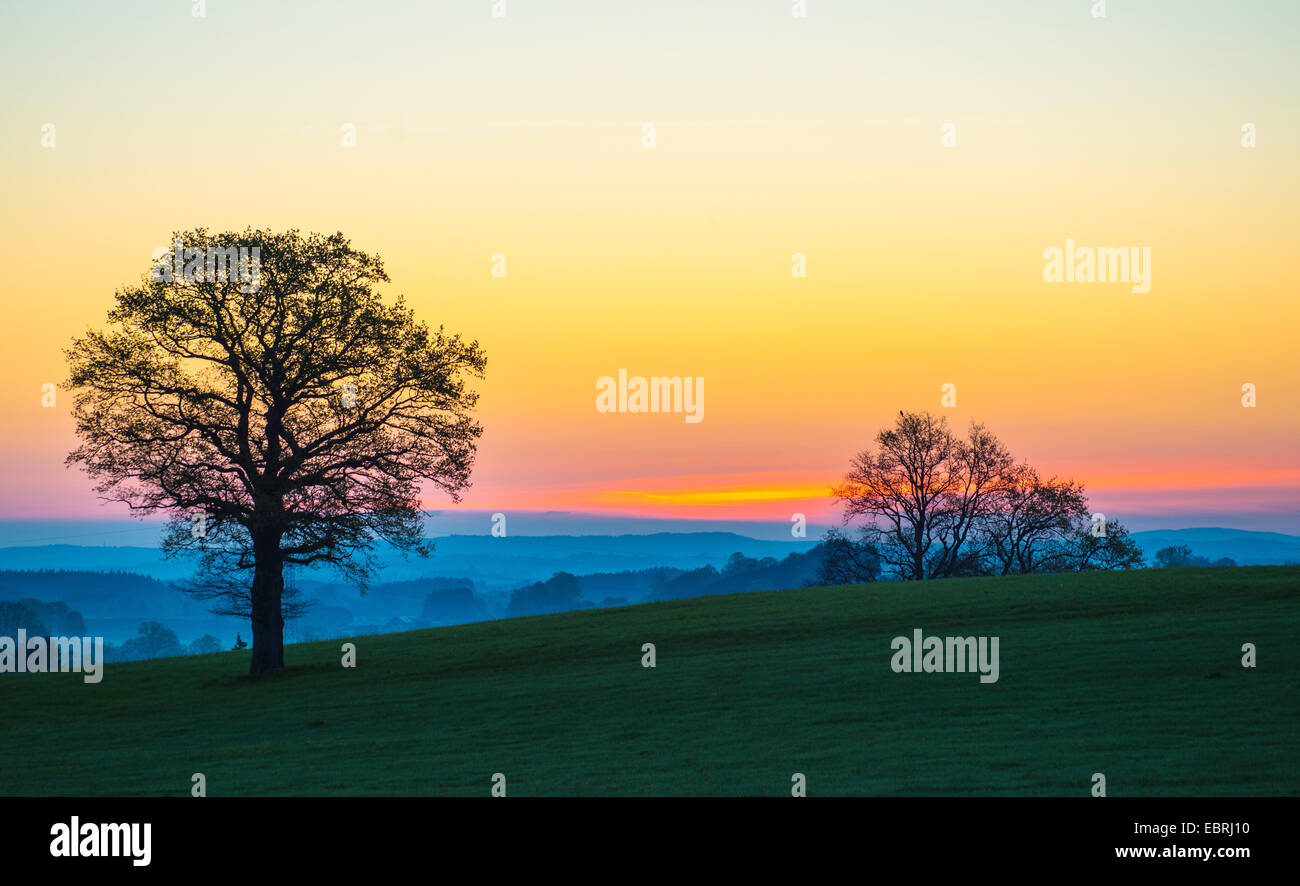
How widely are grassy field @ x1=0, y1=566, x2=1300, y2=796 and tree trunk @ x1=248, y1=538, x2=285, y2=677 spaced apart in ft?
4.03

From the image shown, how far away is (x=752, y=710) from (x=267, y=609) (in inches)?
916

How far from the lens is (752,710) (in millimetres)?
28156

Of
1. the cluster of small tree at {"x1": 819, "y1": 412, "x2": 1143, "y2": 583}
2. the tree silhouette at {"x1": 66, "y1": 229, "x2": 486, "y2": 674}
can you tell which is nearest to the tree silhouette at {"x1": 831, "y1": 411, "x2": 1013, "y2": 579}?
the cluster of small tree at {"x1": 819, "y1": 412, "x2": 1143, "y2": 583}

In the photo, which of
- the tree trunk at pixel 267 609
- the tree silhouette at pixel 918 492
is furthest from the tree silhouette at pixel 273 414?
the tree silhouette at pixel 918 492

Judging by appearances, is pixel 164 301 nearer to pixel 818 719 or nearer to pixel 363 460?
pixel 363 460

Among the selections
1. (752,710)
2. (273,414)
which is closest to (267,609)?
(273,414)

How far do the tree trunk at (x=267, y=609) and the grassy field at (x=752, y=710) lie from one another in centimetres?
123

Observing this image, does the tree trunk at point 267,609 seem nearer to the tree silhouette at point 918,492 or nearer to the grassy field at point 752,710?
the grassy field at point 752,710

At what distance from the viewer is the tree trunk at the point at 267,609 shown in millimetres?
41219

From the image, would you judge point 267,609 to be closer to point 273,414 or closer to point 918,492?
point 273,414

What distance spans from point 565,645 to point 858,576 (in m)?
46.8

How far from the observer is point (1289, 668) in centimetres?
2745

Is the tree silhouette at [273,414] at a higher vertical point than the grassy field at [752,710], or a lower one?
higher
